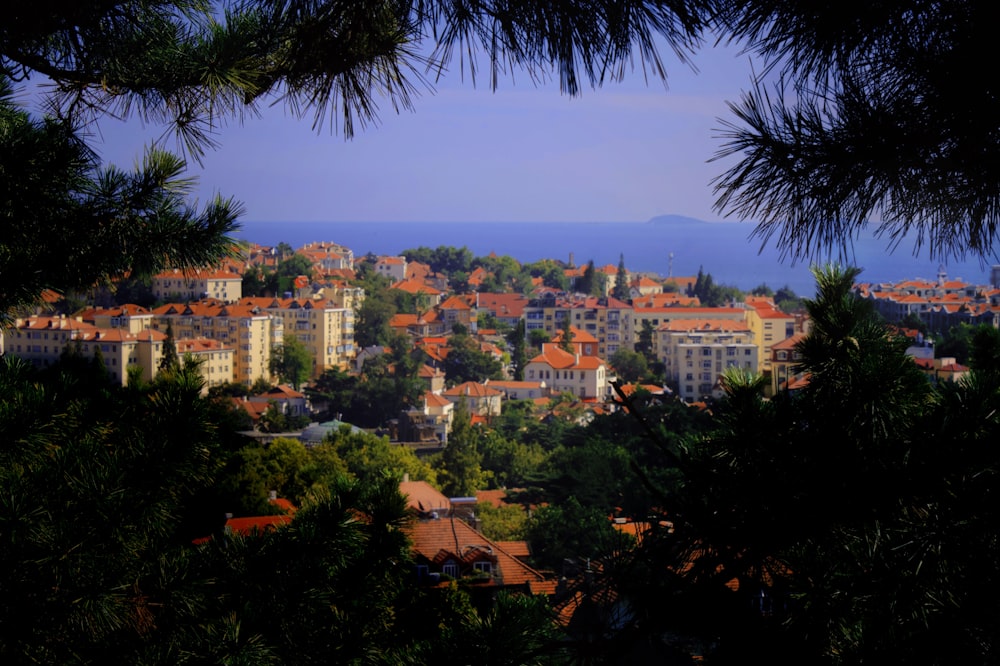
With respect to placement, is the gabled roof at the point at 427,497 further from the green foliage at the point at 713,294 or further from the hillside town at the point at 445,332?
the green foliage at the point at 713,294

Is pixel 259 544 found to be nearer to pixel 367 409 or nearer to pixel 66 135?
pixel 66 135

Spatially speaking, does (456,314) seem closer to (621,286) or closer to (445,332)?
(445,332)

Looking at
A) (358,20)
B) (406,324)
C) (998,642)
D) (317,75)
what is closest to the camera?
(998,642)

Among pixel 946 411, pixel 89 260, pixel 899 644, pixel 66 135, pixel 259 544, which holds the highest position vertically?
pixel 66 135

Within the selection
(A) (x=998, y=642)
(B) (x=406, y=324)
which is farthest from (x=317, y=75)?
(B) (x=406, y=324)

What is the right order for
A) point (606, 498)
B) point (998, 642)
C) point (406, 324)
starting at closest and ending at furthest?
1. point (998, 642)
2. point (606, 498)
3. point (406, 324)

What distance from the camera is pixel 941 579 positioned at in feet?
3.43

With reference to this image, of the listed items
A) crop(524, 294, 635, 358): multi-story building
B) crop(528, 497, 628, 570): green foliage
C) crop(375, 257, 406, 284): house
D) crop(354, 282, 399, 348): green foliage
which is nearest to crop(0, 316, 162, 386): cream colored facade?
crop(354, 282, 399, 348): green foliage

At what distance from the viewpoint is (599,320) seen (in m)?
39.5

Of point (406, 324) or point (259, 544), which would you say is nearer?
point (259, 544)

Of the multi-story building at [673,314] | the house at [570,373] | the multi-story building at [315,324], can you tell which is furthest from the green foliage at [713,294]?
the multi-story building at [315,324]

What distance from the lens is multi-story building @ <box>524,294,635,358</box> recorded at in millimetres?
39062

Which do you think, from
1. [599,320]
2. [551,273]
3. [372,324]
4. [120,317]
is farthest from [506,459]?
[551,273]

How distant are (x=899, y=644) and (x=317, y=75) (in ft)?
3.70
